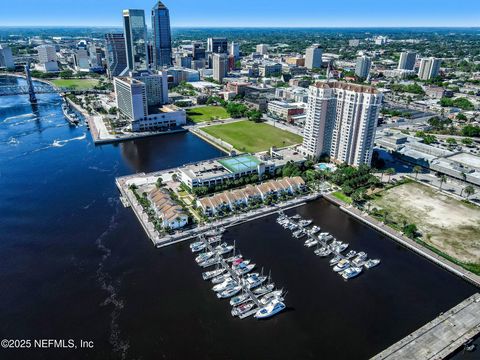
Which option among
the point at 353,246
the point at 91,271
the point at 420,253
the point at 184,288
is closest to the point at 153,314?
the point at 184,288

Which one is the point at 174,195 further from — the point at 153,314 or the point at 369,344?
the point at 369,344

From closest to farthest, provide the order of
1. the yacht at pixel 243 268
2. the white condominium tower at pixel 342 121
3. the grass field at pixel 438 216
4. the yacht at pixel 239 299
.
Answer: the yacht at pixel 239 299, the yacht at pixel 243 268, the grass field at pixel 438 216, the white condominium tower at pixel 342 121

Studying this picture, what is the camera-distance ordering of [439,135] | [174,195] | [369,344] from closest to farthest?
[369,344], [174,195], [439,135]

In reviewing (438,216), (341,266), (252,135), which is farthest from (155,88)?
(438,216)

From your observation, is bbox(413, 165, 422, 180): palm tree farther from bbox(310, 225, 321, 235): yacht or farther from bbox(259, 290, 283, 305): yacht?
bbox(259, 290, 283, 305): yacht

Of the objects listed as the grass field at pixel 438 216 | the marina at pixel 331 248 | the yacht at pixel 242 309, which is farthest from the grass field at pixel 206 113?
the yacht at pixel 242 309

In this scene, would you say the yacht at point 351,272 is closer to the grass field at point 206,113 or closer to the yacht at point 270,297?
the yacht at point 270,297

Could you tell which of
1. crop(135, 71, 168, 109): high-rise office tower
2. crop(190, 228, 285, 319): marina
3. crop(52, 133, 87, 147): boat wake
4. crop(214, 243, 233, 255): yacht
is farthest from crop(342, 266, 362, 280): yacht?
crop(135, 71, 168, 109): high-rise office tower
